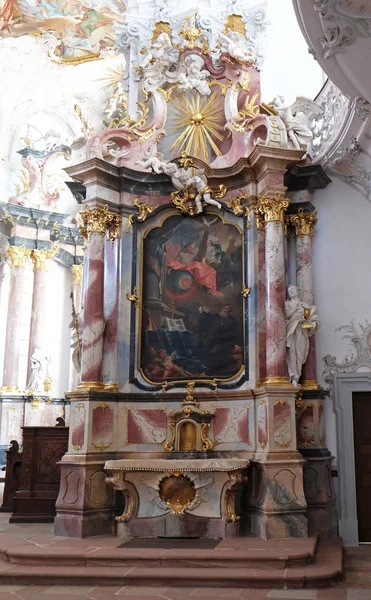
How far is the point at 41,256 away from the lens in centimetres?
1784

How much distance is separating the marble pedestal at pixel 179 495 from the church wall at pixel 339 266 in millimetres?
2084

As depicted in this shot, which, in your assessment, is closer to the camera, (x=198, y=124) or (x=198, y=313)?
(x=198, y=313)

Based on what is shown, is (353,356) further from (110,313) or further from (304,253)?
(110,313)

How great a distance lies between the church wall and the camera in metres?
10.8

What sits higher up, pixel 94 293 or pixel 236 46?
pixel 236 46

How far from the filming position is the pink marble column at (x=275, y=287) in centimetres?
1003

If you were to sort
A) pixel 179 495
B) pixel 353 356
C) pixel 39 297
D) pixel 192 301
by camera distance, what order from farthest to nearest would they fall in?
pixel 39 297
pixel 192 301
pixel 353 356
pixel 179 495

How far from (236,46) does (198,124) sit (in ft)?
4.97

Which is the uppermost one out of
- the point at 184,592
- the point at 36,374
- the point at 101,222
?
the point at 101,222

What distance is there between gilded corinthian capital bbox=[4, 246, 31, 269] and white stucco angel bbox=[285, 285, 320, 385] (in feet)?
31.0

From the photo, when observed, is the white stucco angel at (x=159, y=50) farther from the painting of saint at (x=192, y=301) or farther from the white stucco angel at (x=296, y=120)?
the painting of saint at (x=192, y=301)

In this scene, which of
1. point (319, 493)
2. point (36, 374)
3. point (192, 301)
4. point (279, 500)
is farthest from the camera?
point (36, 374)

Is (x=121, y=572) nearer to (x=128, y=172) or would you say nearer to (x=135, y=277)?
(x=135, y=277)

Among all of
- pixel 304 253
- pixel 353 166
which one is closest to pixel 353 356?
pixel 304 253
